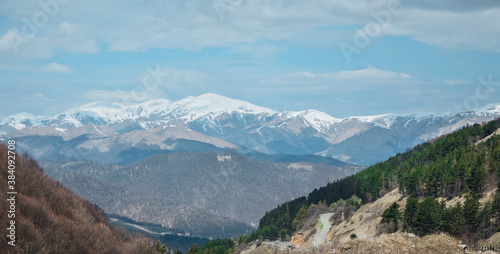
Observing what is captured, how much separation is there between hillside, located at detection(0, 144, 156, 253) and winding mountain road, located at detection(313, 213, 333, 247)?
38.3 m

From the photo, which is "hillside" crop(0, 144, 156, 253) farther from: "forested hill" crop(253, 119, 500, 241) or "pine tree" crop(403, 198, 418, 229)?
"forested hill" crop(253, 119, 500, 241)

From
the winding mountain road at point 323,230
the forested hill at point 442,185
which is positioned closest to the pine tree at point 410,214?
the forested hill at point 442,185

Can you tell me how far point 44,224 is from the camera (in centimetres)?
7400

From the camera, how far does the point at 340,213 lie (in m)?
142

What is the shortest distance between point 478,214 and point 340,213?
5488cm

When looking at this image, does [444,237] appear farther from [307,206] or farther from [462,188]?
[307,206]

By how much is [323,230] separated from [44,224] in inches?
2865

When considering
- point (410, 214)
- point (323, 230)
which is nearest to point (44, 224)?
point (410, 214)

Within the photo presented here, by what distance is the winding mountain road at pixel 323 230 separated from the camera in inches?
4753

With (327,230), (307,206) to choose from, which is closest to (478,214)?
(327,230)

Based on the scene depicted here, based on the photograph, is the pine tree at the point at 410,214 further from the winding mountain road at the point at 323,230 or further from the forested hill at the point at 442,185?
the winding mountain road at the point at 323,230

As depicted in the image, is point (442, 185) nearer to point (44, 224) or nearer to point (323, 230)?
point (323, 230)

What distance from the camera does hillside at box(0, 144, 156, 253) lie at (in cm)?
6488

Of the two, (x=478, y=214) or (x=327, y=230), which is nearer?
(x=478, y=214)
